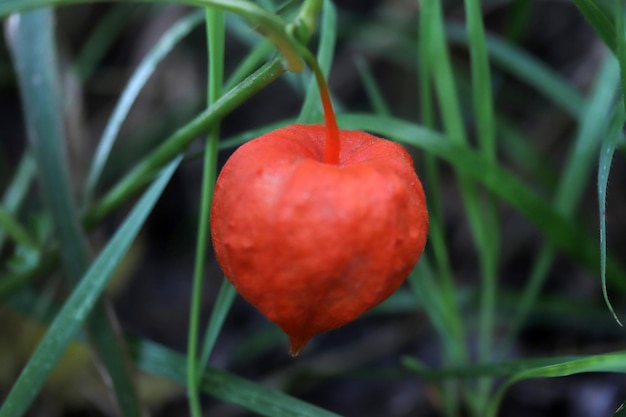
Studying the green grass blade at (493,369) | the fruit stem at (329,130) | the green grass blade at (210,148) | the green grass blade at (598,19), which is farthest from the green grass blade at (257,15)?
the green grass blade at (493,369)

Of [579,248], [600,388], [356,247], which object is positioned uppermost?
[356,247]

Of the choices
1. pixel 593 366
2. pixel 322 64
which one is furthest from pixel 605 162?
pixel 322 64

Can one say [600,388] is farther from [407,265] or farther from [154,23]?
[154,23]

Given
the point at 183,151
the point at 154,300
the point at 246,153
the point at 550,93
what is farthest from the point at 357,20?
the point at 246,153

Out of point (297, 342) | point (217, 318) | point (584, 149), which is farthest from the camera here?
point (584, 149)

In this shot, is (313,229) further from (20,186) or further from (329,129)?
(20,186)

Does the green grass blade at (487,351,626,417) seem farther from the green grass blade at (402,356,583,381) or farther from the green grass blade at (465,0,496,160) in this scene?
the green grass blade at (465,0,496,160)

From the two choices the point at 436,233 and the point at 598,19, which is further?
the point at 436,233
